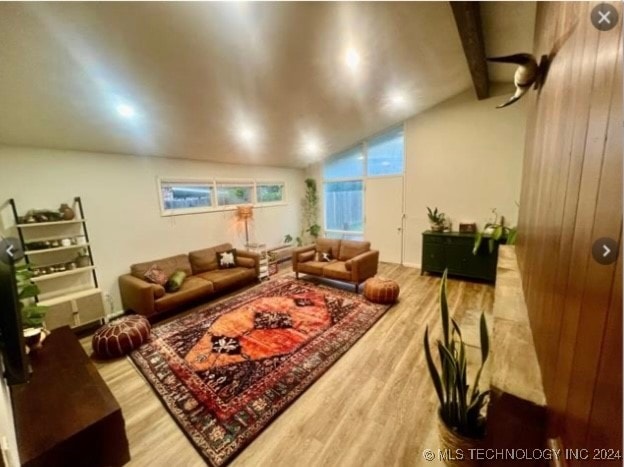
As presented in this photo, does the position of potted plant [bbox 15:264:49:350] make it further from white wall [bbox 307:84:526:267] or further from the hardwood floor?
white wall [bbox 307:84:526:267]

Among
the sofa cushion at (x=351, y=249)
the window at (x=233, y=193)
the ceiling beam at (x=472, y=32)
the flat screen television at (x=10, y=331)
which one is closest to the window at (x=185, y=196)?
the window at (x=233, y=193)

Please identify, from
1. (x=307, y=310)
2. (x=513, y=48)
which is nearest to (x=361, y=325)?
(x=307, y=310)

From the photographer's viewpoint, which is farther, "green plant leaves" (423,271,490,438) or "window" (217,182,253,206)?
"window" (217,182,253,206)

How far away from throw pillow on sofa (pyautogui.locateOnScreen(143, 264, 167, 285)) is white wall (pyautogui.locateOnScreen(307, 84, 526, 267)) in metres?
4.52

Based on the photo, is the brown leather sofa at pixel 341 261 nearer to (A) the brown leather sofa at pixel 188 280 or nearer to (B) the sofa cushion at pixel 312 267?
(B) the sofa cushion at pixel 312 267

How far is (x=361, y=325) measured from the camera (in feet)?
10.3

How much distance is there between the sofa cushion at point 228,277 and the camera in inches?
160

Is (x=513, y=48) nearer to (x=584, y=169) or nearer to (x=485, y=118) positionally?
(x=485, y=118)

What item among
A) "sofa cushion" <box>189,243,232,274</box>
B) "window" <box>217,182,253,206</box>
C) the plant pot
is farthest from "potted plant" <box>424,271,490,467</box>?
"window" <box>217,182,253,206</box>

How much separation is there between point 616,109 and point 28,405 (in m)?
2.64

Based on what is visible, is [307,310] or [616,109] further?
[307,310]

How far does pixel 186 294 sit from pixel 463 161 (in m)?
5.04

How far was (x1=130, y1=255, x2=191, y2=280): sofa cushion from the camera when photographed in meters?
3.71

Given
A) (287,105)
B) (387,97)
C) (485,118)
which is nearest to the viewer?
(287,105)
